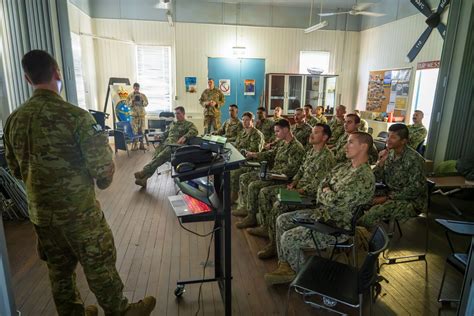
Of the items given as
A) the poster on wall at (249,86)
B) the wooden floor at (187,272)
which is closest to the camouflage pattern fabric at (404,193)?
the wooden floor at (187,272)

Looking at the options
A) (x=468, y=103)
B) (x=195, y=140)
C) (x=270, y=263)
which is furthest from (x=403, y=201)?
(x=468, y=103)

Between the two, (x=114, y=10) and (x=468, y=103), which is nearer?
(x=468, y=103)

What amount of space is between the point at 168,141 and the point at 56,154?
→ 12.4ft

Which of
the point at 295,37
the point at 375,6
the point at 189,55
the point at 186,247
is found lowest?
the point at 186,247

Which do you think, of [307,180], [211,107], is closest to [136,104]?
[211,107]

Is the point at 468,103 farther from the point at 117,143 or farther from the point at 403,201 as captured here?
the point at 117,143

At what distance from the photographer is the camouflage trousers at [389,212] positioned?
9.64 feet

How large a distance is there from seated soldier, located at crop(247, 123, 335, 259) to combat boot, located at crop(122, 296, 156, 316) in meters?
1.21

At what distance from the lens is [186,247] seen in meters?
3.20

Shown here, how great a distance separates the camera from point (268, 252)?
2984 mm

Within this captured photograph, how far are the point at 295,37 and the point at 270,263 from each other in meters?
7.51

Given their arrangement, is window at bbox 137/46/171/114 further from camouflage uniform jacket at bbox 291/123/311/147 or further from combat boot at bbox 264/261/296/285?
combat boot at bbox 264/261/296/285

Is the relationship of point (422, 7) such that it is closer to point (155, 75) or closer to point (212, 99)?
point (212, 99)

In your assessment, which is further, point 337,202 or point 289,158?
point 289,158
